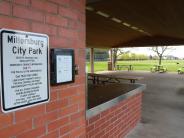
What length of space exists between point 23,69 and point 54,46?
314mm

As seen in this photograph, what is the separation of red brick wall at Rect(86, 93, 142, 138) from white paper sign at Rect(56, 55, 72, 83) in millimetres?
964

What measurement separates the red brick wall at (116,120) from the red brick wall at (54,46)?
2.25ft

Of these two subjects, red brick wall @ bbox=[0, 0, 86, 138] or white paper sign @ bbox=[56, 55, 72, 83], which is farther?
white paper sign @ bbox=[56, 55, 72, 83]

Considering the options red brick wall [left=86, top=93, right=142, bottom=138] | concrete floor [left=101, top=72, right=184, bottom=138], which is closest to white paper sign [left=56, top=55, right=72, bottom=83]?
red brick wall [left=86, top=93, right=142, bottom=138]

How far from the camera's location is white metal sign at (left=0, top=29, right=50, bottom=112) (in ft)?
3.89

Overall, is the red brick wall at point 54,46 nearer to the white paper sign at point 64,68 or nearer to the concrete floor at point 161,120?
the white paper sign at point 64,68

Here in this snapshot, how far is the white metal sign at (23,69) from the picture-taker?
3.89 feet

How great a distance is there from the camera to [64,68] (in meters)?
1.62

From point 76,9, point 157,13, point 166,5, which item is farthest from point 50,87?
point 157,13

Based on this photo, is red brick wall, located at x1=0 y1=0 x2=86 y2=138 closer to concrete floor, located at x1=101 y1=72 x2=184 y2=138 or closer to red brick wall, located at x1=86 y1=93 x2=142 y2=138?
red brick wall, located at x1=86 y1=93 x2=142 y2=138

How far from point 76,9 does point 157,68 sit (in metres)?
20.1

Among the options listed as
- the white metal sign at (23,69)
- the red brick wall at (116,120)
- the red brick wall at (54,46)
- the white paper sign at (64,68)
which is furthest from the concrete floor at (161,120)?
the white metal sign at (23,69)

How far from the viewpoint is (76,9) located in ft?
5.62

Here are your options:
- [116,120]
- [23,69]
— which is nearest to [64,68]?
[23,69]
